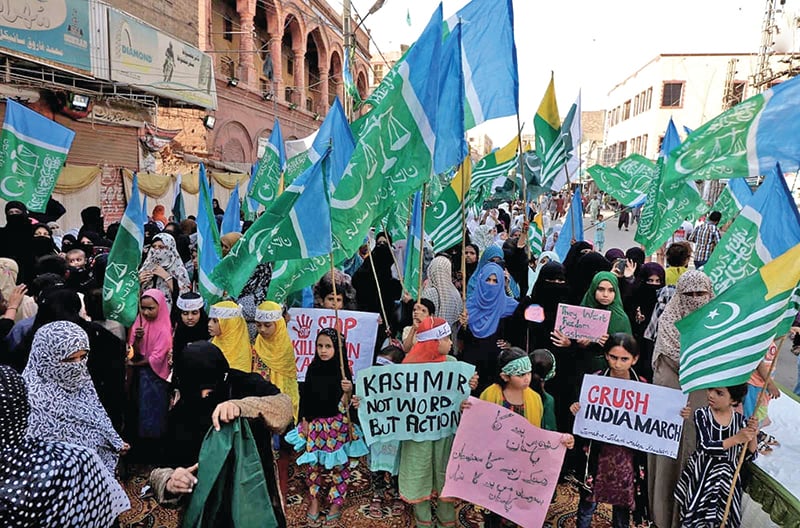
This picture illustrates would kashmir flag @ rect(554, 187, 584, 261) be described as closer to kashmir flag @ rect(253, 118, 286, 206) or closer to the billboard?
kashmir flag @ rect(253, 118, 286, 206)

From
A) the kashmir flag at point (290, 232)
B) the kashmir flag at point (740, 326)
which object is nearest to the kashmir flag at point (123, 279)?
the kashmir flag at point (290, 232)

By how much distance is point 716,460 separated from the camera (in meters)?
2.77

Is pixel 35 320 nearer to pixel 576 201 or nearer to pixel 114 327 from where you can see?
pixel 114 327

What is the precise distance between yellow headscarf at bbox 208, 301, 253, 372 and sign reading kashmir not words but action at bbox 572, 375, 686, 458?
246cm

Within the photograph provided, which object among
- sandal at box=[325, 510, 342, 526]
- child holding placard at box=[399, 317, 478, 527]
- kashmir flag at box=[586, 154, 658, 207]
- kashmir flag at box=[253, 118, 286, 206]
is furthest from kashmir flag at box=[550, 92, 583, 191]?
sandal at box=[325, 510, 342, 526]

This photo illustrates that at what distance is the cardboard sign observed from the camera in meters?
4.26

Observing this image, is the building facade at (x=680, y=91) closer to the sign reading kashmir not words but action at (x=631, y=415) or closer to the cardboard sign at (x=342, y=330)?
the cardboard sign at (x=342, y=330)

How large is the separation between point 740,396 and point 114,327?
4.16 metres

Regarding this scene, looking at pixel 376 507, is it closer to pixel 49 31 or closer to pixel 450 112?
pixel 450 112

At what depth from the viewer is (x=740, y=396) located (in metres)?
2.80

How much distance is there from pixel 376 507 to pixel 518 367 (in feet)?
5.47

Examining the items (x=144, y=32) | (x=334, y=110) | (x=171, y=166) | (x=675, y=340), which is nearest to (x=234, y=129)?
(x=171, y=166)

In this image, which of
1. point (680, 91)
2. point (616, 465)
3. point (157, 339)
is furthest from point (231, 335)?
point (680, 91)

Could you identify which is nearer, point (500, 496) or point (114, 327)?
point (500, 496)
